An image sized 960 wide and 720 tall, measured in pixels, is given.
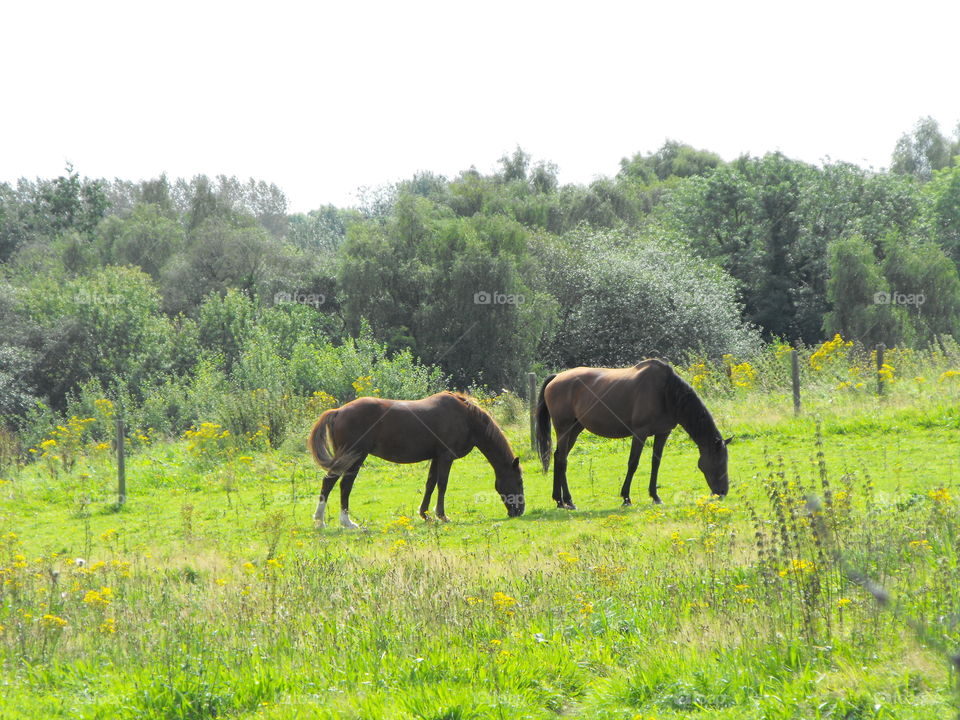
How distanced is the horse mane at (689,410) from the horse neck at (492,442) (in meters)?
2.43

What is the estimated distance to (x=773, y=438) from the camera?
58.4 ft

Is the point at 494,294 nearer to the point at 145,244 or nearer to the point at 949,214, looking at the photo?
the point at 949,214

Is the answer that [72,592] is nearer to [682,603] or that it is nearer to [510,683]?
[510,683]

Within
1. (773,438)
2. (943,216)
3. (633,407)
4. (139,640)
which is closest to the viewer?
(139,640)

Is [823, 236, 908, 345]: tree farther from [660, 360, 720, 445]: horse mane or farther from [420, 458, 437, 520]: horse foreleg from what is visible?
[420, 458, 437, 520]: horse foreleg

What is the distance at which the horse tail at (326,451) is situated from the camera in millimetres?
13055

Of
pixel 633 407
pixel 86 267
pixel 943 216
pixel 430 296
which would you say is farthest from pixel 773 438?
pixel 86 267

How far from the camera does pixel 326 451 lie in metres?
13.1

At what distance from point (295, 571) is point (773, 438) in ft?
38.5

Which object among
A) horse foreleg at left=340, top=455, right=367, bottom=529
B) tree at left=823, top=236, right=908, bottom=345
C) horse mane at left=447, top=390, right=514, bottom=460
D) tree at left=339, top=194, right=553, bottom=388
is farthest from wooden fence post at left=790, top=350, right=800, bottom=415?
tree at left=823, top=236, right=908, bottom=345
